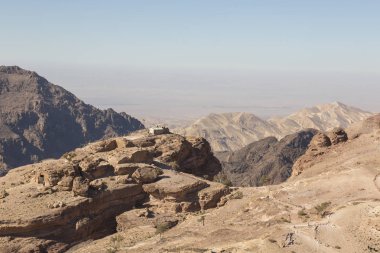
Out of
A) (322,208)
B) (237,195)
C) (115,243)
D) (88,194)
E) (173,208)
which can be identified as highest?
(322,208)

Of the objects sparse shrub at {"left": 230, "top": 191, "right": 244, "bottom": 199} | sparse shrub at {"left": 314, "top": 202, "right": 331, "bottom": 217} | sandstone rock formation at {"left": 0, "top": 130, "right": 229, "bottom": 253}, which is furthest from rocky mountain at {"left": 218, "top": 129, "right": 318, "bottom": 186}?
sparse shrub at {"left": 314, "top": 202, "right": 331, "bottom": 217}

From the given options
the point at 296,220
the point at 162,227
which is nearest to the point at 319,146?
the point at 296,220

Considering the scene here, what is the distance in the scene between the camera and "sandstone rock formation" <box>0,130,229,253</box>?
41125 mm

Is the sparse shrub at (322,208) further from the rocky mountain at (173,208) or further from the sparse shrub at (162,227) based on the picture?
the sparse shrub at (162,227)

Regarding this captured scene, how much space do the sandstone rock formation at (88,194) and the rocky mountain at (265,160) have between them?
60726mm

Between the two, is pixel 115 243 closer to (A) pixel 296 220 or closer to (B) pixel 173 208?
(B) pixel 173 208

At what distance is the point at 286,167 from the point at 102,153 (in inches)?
2780

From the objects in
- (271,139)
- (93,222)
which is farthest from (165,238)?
(271,139)

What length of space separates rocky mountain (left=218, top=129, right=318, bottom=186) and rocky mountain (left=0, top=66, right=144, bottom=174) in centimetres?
5886

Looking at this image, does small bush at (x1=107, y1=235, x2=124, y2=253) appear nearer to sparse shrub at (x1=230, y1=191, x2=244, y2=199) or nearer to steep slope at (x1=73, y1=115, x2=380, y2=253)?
steep slope at (x1=73, y1=115, x2=380, y2=253)

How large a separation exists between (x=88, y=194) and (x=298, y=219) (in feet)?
60.2

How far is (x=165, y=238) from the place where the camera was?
38.7 m

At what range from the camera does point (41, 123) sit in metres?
176

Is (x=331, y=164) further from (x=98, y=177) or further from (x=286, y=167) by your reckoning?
(x=286, y=167)
